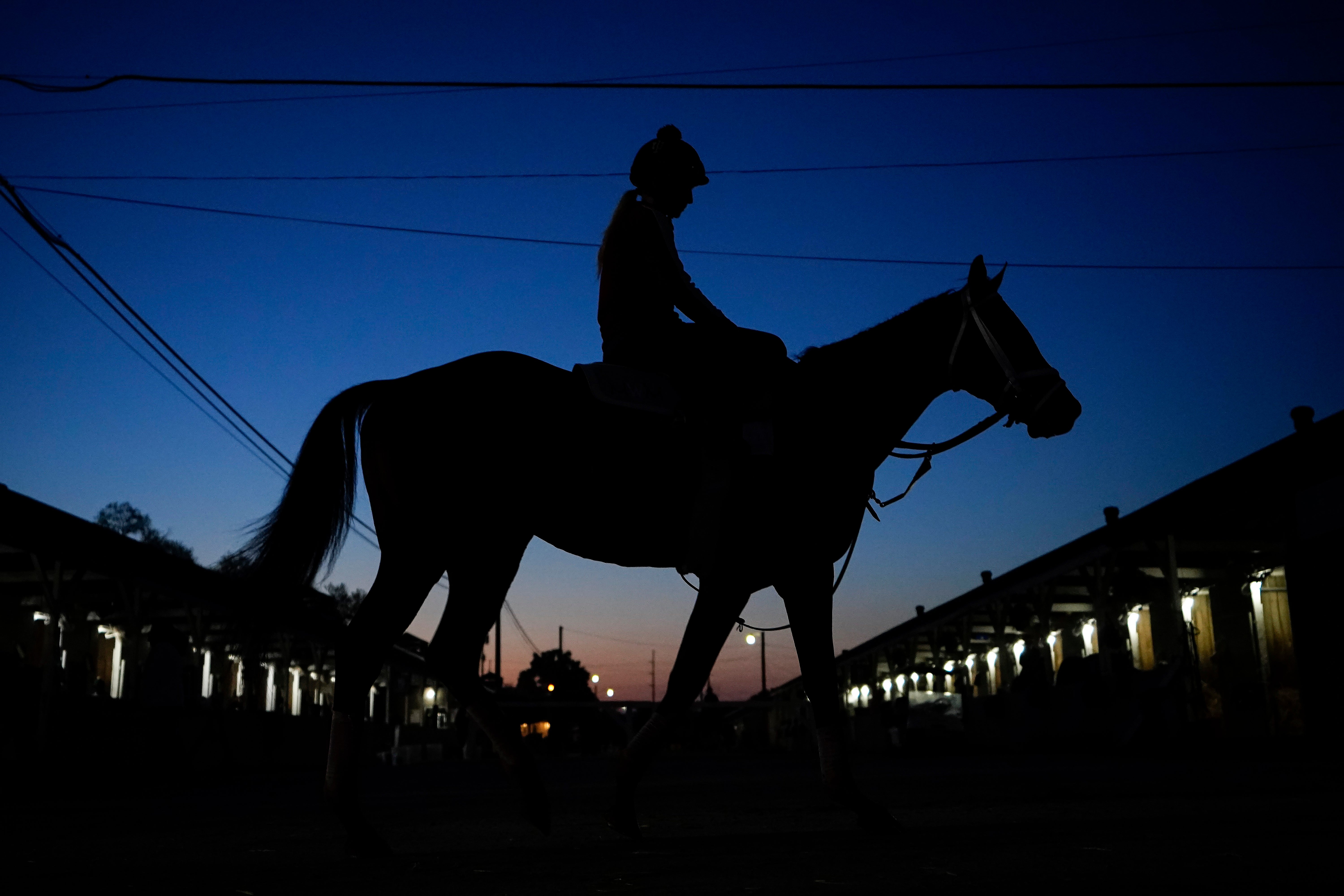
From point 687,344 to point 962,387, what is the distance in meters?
1.28

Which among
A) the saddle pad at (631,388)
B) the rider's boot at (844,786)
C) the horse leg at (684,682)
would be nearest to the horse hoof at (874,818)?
the rider's boot at (844,786)

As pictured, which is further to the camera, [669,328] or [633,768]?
[669,328]

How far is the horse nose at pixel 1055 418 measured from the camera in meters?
4.76

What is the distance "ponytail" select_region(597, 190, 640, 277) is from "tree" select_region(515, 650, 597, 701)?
294 feet

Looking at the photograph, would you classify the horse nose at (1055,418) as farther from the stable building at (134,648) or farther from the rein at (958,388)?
the stable building at (134,648)

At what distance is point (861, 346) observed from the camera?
475 centimetres

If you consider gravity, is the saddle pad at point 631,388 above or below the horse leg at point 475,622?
above

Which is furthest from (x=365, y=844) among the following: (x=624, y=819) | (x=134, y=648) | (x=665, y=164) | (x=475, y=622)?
(x=134, y=648)

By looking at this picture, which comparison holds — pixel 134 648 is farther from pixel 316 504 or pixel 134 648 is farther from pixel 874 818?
pixel 874 818

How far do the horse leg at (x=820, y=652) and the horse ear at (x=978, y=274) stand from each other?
141 centimetres

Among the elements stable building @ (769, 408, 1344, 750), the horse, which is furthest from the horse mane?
stable building @ (769, 408, 1344, 750)

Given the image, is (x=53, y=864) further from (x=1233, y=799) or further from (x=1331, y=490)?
(x=1331, y=490)

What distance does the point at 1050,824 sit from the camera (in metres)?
3.79

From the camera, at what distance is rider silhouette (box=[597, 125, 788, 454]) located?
4316mm
